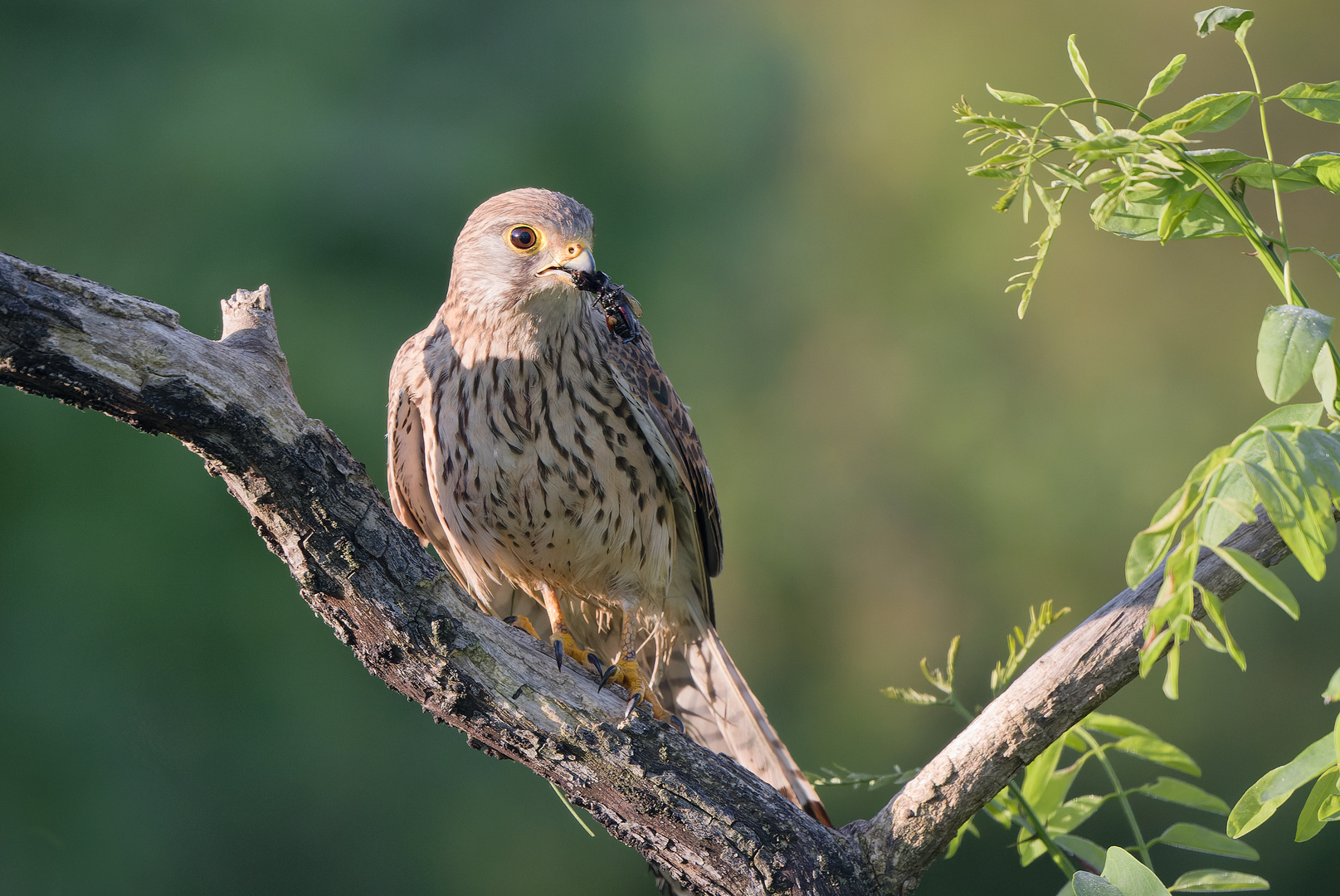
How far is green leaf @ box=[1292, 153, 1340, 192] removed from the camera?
1033 millimetres

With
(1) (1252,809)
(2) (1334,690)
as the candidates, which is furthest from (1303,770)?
(2) (1334,690)

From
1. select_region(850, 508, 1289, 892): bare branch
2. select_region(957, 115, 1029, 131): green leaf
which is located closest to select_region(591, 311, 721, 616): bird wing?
select_region(850, 508, 1289, 892): bare branch

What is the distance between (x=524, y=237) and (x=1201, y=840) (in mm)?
1694

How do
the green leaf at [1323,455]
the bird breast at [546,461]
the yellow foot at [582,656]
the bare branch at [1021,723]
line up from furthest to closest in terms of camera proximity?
the bird breast at [546,461], the yellow foot at [582,656], the bare branch at [1021,723], the green leaf at [1323,455]

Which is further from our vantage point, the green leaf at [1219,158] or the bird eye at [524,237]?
the bird eye at [524,237]

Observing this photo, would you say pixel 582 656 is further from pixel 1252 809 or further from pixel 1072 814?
pixel 1252 809

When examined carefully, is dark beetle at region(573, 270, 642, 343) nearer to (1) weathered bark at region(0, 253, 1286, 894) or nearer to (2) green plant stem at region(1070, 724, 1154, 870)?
(1) weathered bark at region(0, 253, 1286, 894)

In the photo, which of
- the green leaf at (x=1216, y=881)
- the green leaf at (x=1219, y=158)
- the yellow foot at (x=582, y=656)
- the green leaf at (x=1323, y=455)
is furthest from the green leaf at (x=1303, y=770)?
the yellow foot at (x=582, y=656)

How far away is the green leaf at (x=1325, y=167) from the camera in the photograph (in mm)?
1033

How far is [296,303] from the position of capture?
14.6 feet

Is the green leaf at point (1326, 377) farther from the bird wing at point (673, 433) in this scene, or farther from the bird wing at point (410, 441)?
the bird wing at point (410, 441)

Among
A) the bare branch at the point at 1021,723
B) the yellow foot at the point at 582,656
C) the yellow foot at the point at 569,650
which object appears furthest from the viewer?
the yellow foot at the point at 582,656

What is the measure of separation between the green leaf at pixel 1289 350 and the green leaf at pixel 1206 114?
9.4 inches

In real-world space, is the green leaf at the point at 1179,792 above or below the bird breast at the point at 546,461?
below
